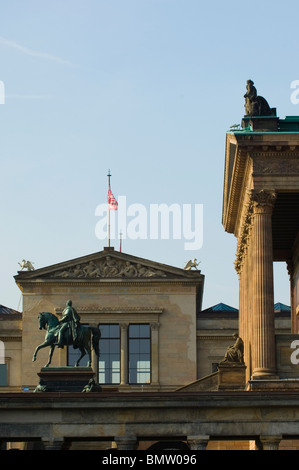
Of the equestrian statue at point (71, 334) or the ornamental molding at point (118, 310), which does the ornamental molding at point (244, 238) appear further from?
the ornamental molding at point (118, 310)

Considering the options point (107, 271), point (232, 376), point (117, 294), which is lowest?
point (232, 376)

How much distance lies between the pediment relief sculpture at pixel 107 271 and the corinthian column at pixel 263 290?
50.1m

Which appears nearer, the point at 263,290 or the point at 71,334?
the point at 263,290

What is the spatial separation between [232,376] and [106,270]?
155 ft

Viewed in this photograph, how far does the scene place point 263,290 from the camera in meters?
60.7

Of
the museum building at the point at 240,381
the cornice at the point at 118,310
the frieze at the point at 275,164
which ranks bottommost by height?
the museum building at the point at 240,381

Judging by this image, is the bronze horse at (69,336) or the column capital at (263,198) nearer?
the column capital at (263,198)

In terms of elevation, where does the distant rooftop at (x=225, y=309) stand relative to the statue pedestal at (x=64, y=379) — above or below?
above

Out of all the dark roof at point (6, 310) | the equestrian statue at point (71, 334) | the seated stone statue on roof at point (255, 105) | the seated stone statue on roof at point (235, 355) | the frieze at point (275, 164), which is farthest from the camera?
the dark roof at point (6, 310)

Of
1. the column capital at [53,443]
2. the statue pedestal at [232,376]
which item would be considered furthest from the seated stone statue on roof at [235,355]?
the column capital at [53,443]

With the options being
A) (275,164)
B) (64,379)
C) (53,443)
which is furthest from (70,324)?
(275,164)

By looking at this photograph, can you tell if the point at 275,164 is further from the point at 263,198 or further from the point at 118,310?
the point at 118,310

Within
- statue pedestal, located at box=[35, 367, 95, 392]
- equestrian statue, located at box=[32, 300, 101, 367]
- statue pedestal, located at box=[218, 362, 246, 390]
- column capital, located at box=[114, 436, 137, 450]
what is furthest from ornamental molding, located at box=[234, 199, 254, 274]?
column capital, located at box=[114, 436, 137, 450]

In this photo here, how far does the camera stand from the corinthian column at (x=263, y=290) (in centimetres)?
5997
